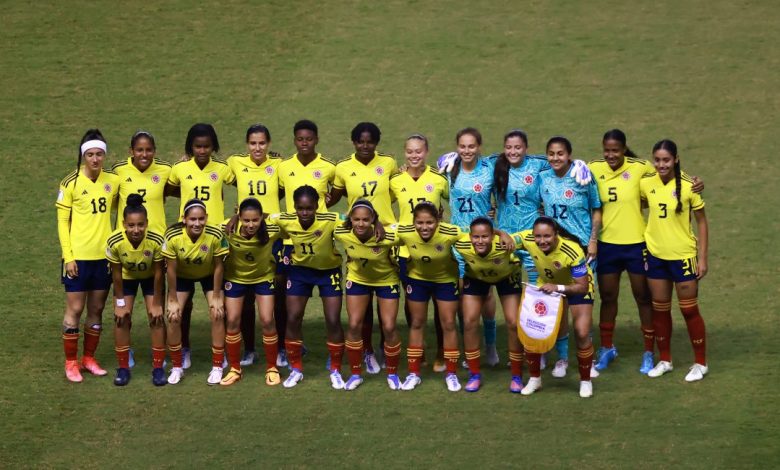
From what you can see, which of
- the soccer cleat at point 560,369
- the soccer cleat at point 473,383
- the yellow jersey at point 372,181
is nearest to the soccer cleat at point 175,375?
the yellow jersey at point 372,181

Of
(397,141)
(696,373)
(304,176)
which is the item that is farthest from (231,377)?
(397,141)

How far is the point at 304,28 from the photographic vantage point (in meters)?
21.9

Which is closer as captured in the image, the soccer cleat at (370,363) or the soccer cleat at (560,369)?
the soccer cleat at (560,369)

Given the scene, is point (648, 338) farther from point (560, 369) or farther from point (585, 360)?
point (585, 360)

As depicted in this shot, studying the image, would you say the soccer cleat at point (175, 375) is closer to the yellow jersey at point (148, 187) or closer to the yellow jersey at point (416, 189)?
the yellow jersey at point (148, 187)

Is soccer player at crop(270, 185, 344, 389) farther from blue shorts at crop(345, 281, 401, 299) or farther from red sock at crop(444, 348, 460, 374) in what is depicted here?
red sock at crop(444, 348, 460, 374)

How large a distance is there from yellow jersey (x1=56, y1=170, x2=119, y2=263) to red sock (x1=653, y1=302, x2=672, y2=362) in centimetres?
511

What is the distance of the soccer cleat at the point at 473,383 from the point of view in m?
13.3

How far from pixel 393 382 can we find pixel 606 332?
2142 millimetres

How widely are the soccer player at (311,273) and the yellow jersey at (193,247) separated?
538mm

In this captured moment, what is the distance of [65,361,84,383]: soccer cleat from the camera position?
1358 cm

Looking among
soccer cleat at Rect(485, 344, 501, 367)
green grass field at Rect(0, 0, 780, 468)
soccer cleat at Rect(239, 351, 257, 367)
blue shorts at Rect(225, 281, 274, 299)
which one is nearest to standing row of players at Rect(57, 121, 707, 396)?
blue shorts at Rect(225, 281, 274, 299)

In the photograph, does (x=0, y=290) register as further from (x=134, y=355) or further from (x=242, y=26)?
(x=242, y=26)

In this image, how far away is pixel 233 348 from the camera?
44.4 ft
